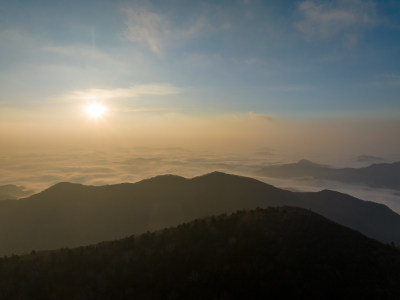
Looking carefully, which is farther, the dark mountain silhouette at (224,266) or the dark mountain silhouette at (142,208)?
the dark mountain silhouette at (142,208)

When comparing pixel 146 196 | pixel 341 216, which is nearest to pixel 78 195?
pixel 146 196

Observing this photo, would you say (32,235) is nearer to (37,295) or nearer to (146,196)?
(146,196)

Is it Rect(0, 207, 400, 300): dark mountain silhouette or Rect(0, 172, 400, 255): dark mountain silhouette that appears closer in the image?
Rect(0, 207, 400, 300): dark mountain silhouette

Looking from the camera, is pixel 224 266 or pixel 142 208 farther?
pixel 142 208

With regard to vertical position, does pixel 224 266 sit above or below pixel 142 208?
above

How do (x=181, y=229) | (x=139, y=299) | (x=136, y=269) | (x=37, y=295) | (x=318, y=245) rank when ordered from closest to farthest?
(x=139, y=299) < (x=37, y=295) < (x=136, y=269) < (x=318, y=245) < (x=181, y=229)
